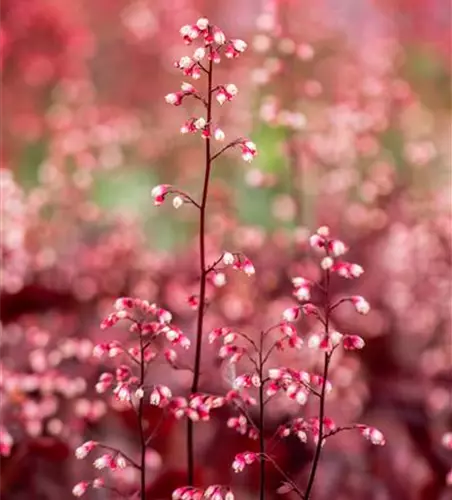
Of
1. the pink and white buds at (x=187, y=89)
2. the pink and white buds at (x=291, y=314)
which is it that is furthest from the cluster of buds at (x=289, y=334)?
the pink and white buds at (x=187, y=89)

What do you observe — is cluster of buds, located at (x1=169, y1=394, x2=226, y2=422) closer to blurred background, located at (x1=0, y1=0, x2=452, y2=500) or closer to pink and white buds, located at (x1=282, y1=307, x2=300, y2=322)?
pink and white buds, located at (x1=282, y1=307, x2=300, y2=322)

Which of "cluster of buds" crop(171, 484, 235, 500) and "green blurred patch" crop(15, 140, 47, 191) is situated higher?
"green blurred patch" crop(15, 140, 47, 191)

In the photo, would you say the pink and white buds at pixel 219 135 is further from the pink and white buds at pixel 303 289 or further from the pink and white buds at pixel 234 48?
the pink and white buds at pixel 303 289

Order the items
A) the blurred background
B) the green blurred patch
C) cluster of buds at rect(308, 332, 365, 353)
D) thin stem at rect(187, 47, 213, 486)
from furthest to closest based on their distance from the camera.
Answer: the green blurred patch, the blurred background, thin stem at rect(187, 47, 213, 486), cluster of buds at rect(308, 332, 365, 353)

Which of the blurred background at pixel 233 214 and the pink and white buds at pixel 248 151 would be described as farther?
the blurred background at pixel 233 214

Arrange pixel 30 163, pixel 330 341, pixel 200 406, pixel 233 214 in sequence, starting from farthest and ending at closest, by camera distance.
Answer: pixel 30 163
pixel 233 214
pixel 200 406
pixel 330 341

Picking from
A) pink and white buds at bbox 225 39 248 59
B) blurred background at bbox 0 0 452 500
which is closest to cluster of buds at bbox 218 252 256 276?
pink and white buds at bbox 225 39 248 59

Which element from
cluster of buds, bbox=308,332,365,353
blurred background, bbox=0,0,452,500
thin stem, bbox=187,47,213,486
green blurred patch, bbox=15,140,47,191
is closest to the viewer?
cluster of buds, bbox=308,332,365,353

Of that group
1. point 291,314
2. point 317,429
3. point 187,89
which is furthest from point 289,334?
point 187,89

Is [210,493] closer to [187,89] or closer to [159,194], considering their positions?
[159,194]
